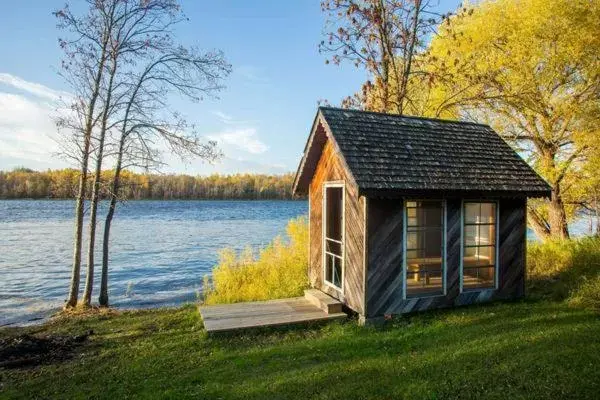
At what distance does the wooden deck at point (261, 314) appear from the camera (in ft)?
25.9

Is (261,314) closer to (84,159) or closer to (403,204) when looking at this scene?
(403,204)

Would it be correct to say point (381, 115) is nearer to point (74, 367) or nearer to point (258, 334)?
point (258, 334)

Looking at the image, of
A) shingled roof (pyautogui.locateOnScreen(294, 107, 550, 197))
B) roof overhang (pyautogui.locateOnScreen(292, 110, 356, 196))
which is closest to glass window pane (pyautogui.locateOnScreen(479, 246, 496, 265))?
shingled roof (pyautogui.locateOnScreen(294, 107, 550, 197))

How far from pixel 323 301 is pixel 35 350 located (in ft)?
17.2

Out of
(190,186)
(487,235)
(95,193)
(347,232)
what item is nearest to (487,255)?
(487,235)

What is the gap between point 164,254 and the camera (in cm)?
2441

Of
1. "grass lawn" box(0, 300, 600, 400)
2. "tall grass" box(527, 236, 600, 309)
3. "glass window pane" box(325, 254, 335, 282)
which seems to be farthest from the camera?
"glass window pane" box(325, 254, 335, 282)

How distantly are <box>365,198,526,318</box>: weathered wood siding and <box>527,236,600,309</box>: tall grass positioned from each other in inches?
41.8

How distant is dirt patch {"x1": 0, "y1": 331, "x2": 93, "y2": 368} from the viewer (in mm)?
6754

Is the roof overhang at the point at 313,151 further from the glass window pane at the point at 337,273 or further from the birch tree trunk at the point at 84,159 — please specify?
the birch tree trunk at the point at 84,159

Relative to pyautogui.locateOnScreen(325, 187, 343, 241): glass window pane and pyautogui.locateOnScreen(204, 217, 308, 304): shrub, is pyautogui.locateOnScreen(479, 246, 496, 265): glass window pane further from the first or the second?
pyautogui.locateOnScreen(204, 217, 308, 304): shrub

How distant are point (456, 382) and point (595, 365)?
192 centimetres

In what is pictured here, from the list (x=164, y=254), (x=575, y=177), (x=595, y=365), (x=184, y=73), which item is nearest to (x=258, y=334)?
(x=595, y=365)

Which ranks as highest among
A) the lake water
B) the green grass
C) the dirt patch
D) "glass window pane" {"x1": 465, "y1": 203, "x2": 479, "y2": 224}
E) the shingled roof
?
the shingled roof
